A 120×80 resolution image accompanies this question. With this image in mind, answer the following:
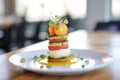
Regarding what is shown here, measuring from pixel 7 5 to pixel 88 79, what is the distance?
6.52 m

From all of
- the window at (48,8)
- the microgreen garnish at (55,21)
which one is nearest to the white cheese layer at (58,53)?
the microgreen garnish at (55,21)

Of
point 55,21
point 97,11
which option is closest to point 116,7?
point 97,11

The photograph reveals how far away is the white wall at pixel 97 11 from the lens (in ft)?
17.6

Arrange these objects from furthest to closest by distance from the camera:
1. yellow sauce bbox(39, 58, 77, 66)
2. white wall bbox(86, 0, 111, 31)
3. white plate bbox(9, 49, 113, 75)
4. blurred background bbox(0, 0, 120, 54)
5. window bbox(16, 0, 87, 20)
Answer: window bbox(16, 0, 87, 20) < white wall bbox(86, 0, 111, 31) < blurred background bbox(0, 0, 120, 54) < yellow sauce bbox(39, 58, 77, 66) < white plate bbox(9, 49, 113, 75)

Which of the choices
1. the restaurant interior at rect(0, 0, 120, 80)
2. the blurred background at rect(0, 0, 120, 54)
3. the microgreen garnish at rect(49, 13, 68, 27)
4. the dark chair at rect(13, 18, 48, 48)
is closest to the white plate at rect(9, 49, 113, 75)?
the restaurant interior at rect(0, 0, 120, 80)

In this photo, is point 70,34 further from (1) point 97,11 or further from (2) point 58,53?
(1) point 97,11

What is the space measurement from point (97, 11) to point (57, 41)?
408 cm

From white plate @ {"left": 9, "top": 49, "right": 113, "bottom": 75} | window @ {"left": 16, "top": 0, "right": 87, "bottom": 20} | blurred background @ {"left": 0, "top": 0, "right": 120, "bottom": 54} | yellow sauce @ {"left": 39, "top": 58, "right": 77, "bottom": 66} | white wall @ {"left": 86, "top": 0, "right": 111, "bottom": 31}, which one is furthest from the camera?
window @ {"left": 16, "top": 0, "right": 87, "bottom": 20}

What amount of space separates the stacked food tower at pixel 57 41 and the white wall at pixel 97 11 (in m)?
4.01

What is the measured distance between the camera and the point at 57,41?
1.45 meters

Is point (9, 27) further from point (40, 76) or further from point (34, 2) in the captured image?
point (40, 76)

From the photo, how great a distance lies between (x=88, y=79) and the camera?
1219 mm

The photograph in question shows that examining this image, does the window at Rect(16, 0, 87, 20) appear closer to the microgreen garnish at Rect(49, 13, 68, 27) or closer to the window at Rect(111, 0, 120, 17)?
the window at Rect(111, 0, 120, 17)

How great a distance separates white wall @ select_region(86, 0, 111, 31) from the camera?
5363 mm
